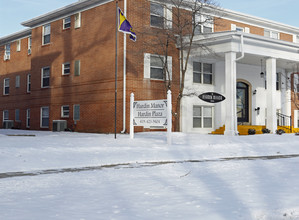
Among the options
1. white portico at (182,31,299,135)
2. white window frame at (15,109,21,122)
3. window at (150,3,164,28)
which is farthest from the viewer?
white window frame at (15,109,21,122)

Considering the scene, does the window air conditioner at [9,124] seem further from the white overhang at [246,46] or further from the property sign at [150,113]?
the property sign at [150,113]

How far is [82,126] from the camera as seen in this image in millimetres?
23516

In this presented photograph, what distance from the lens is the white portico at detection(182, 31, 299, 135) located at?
1981cm

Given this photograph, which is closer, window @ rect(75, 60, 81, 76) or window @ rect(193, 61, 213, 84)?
window @ rect(193, 61, 213, 84)

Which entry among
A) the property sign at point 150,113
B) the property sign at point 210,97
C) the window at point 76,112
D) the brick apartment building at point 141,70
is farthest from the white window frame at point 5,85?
the property sign at point 150,113

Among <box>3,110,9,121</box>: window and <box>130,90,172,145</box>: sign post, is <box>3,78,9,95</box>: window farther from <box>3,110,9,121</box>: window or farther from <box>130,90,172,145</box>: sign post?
<box>130,90,172,145</box>: sign post

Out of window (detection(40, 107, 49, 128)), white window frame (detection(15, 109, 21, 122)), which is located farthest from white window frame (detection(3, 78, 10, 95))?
window (detection(40, 107, 49, 128))

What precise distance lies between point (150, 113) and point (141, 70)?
631 centimetres

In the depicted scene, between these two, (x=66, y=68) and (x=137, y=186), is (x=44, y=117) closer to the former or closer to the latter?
(x=66, y=68)

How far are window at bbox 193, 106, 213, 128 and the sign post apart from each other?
7.68 meters

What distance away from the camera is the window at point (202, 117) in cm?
2318

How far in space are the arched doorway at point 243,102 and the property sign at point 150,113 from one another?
1124cm

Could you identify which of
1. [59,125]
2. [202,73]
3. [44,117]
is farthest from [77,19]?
[202,73]

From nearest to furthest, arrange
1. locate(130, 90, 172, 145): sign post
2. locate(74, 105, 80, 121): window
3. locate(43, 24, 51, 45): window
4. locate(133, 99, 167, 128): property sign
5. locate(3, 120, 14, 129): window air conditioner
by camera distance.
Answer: locate(130, 90, 172, 145): sign post, locate(133, 99, 167, 128): property sign, locate(74, 105, 80, 121): window, locate(43, 24, 51, 45): window, locate(3, 120, 14, 129): window air conditioner
